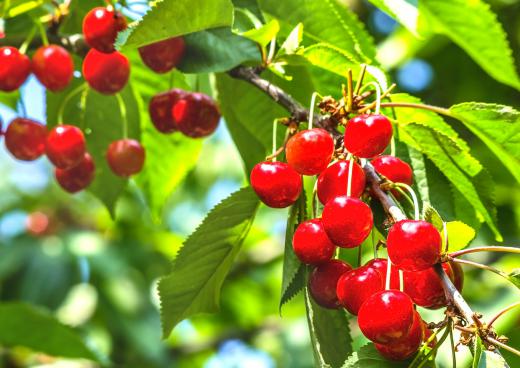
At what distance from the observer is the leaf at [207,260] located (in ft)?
5.74

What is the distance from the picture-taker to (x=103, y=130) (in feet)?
7.80

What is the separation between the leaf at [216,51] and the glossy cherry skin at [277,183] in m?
0.26

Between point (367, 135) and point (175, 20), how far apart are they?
1.38ft

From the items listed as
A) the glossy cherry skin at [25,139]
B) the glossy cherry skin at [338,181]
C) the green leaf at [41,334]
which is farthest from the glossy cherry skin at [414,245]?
the green leaf at [41,334]

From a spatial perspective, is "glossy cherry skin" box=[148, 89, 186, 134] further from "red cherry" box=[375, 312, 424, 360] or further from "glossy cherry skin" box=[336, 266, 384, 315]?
"red cherry" box=[375, 312, 424, 360]

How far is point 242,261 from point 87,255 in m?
0.87

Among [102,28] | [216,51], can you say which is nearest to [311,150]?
[216,51]

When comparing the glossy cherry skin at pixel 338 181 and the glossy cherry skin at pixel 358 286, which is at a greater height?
the glossy cherry skin at pixel 338 181

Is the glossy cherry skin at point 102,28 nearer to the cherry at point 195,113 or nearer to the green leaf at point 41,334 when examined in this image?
the cherry at point 195,113

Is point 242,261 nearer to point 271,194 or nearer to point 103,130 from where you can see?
point 103,130

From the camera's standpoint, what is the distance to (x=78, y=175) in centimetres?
224

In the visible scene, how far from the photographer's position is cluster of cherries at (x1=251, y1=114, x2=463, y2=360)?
1285 mm

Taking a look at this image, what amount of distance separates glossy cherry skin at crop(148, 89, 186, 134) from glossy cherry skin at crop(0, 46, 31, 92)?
0.95 ft

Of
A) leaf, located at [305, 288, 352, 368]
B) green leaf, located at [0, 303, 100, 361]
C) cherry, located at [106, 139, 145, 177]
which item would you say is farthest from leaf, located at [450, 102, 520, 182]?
green leaf, located at [0, 303, 100, 361]
